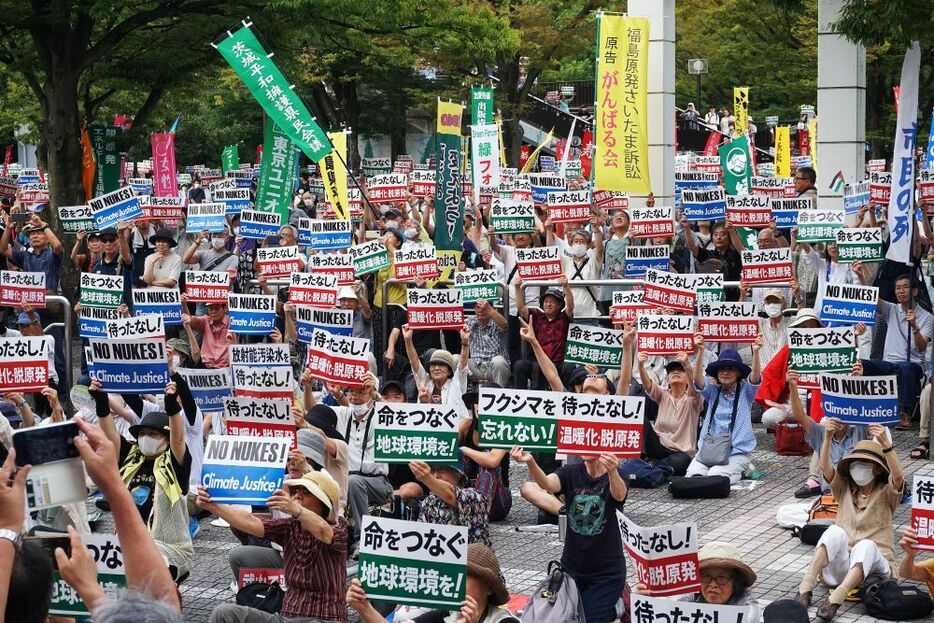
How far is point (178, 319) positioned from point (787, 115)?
42.6 meters

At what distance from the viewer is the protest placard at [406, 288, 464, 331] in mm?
14305

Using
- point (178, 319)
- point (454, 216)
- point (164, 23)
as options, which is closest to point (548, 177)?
point (454, 216)

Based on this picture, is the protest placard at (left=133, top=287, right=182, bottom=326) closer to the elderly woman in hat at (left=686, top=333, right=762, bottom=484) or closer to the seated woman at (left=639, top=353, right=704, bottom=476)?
the seated woman at (left=639, top=353, right=704, bottom=476)

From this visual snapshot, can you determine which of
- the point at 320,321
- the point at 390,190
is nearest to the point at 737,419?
the point at 320,321

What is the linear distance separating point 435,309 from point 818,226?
4708 mm

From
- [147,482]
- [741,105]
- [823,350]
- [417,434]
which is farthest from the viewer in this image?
[741,105]

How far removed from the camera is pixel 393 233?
17.7 metres

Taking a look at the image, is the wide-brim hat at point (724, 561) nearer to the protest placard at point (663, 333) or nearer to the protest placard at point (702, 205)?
the protest placard at point (663, 333)

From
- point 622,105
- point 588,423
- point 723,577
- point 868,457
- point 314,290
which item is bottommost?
point 723,577

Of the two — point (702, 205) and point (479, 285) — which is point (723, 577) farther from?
point (702, 205)

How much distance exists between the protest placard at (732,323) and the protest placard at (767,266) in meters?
1.49

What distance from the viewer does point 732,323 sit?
13156 mm

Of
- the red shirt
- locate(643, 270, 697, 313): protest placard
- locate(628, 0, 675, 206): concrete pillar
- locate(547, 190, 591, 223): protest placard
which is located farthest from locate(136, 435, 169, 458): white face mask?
locate(628, 0, 675, 206): concrete pillar

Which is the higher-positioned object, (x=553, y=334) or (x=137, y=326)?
(x=137, y=326)
